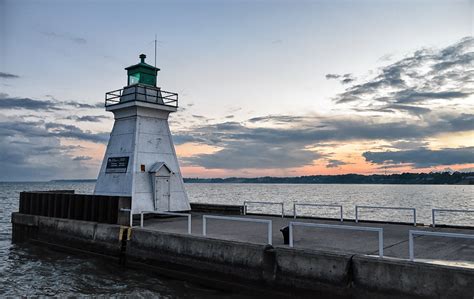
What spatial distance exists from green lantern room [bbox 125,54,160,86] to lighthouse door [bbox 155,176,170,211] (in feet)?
16.9

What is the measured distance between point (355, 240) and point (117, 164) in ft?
40.1

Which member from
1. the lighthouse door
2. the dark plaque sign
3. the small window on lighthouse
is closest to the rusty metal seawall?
the dark plaque sign

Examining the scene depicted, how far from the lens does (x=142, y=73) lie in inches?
773

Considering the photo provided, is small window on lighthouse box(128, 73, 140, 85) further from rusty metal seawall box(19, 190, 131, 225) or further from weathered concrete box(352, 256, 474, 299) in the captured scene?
weathered concrete box(352, 256, 474, 299)

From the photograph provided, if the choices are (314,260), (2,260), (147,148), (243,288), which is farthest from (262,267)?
(2,260)

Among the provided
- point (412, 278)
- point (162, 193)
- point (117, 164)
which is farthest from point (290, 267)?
point (117, 164)

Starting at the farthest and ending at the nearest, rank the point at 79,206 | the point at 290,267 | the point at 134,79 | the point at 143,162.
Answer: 1. the point at 134,79
2. the point at 143,162
3. the point at 79,206
4. the point at 290,267

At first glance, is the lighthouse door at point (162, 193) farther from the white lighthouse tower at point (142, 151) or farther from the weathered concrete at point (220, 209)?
the weathered concrete at point (220, 209)

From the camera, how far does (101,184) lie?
63.8 feet

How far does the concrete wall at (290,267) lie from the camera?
7836mm

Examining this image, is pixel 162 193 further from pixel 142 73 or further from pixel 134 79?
pixel 142 73

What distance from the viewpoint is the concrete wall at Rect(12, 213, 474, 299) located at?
7.84 metres

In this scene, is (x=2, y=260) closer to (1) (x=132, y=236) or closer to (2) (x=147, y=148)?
(1) (x=132, y=236)

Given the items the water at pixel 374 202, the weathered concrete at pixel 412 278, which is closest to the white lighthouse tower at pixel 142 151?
the weathered concrete at pixel 412 278
